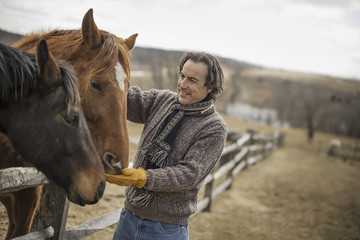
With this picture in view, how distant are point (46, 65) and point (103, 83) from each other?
482 millimetres

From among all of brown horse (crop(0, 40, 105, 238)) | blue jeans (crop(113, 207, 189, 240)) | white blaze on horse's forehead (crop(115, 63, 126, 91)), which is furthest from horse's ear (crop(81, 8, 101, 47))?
blue jeans (crop(113, 207, 189, 240))

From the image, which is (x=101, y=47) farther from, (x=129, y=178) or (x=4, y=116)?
(x=129, y=178)

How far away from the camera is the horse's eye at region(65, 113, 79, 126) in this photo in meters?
1.55

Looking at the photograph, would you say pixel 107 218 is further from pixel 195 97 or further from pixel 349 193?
pixel 349 193

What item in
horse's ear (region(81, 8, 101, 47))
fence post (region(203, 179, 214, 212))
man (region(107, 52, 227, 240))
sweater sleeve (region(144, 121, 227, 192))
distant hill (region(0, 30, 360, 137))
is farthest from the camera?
distant hill (region(0, 30, 360, 137))

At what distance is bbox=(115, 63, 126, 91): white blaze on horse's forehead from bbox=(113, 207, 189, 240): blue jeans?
0.99m

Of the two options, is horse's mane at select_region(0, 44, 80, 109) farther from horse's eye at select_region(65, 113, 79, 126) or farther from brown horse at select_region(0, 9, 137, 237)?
brown horse at select_region(0, 9, 137, 237)

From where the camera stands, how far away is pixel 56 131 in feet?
5.09

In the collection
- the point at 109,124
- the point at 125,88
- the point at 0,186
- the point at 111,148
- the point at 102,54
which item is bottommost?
the point at 0,186

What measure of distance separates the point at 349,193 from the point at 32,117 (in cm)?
1060

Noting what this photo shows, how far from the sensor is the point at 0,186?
154 cm

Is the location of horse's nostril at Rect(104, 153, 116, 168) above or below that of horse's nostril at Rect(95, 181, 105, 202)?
above

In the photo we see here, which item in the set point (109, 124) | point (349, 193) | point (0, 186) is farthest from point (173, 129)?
point (349, 193)

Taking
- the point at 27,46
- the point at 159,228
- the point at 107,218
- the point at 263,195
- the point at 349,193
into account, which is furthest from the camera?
the point at 349,193
